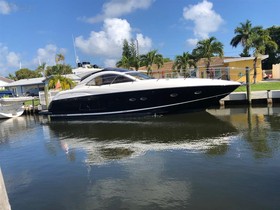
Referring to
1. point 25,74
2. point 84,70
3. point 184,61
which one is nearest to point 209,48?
point 184,61

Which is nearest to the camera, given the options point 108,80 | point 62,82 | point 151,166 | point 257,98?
point 151,166

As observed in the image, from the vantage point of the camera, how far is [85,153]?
11.2 metres

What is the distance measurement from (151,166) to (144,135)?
4831 millimetres

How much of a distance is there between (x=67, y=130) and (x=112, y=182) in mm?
10063

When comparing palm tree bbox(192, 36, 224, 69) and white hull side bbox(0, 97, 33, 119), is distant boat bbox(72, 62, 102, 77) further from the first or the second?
palm tree bbox(192, 36, 224, 69)

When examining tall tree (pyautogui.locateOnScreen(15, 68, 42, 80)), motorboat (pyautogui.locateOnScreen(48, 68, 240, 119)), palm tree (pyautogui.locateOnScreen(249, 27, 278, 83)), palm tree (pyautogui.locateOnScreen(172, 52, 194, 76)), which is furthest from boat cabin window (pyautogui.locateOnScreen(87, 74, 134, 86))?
tall tree (pyautogui.locateOnScreen(15, 68, 42, 80))

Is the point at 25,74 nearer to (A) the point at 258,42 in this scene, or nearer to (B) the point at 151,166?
(A) the point at 258,42

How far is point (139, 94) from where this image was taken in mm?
17969

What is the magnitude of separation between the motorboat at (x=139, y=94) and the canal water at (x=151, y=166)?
83.1 inches

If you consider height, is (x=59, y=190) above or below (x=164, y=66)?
below

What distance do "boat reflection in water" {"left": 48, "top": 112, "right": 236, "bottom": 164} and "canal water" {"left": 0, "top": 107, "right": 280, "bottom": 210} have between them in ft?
0.12

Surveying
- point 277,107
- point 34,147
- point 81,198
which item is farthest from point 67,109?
point 81,198

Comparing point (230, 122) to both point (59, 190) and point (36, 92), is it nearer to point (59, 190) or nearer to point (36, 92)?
point (59, 190)

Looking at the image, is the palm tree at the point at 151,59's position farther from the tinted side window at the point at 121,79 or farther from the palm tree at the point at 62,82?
the tinted side window at the point at 121,79
